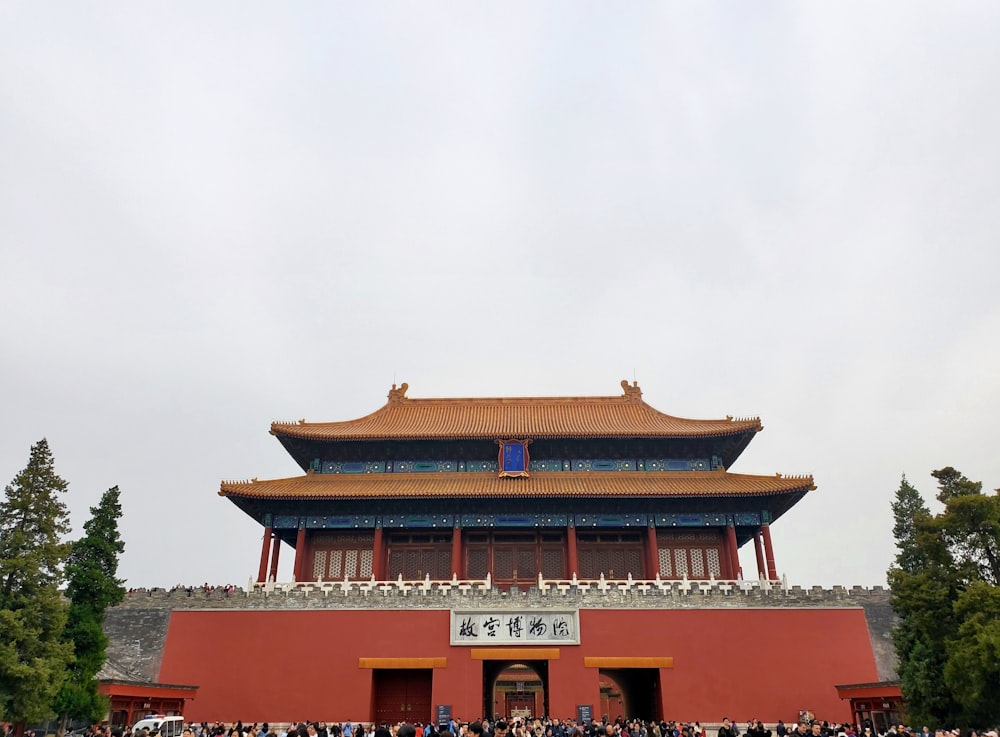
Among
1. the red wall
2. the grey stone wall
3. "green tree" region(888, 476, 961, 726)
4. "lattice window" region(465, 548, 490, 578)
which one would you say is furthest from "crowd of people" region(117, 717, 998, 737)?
"lattice window" region(465, 548, 490, 578)

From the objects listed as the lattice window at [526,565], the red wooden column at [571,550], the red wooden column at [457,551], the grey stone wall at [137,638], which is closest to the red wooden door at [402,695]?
the red wooden column at [457,551]

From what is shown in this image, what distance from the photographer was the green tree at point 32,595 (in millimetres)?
15562

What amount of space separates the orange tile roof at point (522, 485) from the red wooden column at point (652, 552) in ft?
5.30

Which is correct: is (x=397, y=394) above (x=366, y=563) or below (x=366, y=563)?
above

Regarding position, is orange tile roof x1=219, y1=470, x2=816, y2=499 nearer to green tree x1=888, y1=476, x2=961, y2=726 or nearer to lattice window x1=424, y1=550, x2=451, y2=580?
lattice window x1=424, y1=550, x2=451, y2=580

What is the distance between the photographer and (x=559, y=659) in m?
21.5

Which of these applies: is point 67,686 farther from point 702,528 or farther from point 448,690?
point 702,528

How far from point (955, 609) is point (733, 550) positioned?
11817mm

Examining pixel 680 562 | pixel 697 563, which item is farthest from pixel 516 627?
pixel 697 563

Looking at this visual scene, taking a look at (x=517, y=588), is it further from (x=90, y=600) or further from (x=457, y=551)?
(x=90, y=600)

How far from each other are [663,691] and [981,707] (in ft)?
28.6

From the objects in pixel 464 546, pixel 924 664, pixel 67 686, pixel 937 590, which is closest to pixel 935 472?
pixel 937 590

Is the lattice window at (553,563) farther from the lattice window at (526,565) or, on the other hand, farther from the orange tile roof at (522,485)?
the orange tile roof at (522,485)

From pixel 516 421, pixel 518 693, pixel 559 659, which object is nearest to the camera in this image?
pixel 559 659
